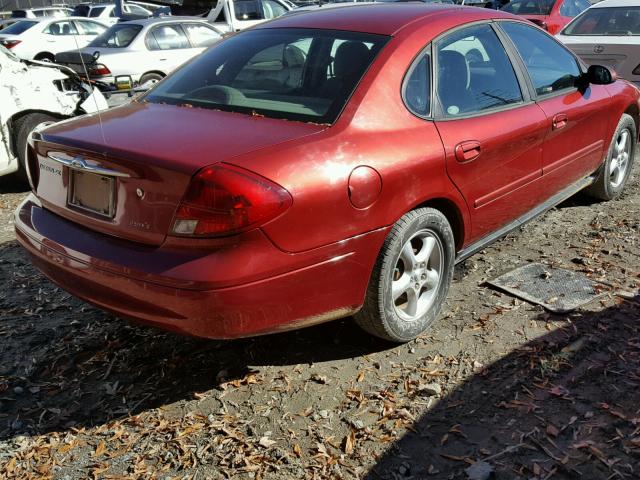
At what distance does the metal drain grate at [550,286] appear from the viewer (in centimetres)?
383

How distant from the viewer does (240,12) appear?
46.7 feet

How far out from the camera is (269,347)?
3.47m

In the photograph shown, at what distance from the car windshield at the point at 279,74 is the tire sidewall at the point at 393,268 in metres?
0.66

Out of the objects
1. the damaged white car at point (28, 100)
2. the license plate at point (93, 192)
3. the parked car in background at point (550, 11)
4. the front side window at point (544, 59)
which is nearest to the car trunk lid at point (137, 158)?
the license plate at point (93, 192)

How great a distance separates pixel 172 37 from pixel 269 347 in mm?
9474

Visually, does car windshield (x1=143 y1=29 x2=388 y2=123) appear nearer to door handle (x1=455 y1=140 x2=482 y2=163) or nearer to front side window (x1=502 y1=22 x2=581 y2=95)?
door handle (x1=455 y1=140 x2=482 y2=163)

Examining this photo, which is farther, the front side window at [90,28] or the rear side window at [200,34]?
the front side window at [90,28]

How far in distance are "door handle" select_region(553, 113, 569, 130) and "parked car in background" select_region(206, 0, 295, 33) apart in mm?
10607

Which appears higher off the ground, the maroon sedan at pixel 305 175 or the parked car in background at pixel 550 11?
the parked car in background at pixel 550 11

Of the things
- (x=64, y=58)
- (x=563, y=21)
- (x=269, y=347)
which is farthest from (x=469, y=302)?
(x=563, y=21)

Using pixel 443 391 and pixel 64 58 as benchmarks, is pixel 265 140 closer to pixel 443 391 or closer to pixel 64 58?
pixel 443 391

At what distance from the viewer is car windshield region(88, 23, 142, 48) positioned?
37.2 ft

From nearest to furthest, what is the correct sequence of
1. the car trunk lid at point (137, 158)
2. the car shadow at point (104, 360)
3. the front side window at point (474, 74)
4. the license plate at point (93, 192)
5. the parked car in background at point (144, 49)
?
→ 1. the car trunk lid at point (137, 158)
2. the license plate at point (93, 192)
3. the car shadow at point (104, 360)
4. the front side window at point (474, 74)
5. the parked car in background at point (144, 49)

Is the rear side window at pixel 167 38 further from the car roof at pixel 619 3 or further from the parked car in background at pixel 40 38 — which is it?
the car roof at pixel 619 3
